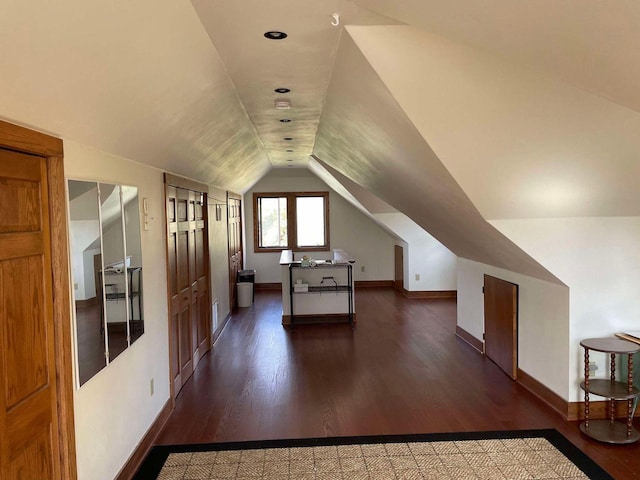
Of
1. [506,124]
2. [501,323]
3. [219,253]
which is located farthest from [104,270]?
[219,253]

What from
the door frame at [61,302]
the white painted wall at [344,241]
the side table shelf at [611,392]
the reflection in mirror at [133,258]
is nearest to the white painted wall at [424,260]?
the white painted wall at [344,241]

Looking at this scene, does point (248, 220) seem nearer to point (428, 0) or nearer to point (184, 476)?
point (184, 476)

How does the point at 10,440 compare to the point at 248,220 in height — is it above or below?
below

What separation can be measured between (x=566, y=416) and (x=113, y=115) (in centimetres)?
390

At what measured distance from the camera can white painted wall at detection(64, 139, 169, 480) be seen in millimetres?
2473

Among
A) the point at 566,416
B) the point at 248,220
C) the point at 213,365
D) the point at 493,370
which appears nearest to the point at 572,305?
the point at 566,416

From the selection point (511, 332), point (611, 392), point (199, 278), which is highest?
point (199, 278)

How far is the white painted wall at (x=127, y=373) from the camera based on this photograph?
2.47 metres

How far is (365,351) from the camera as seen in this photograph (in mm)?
5832

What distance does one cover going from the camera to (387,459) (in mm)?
3246

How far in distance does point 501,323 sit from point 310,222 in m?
6.32

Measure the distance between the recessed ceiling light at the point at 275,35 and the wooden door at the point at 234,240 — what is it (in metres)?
5.51

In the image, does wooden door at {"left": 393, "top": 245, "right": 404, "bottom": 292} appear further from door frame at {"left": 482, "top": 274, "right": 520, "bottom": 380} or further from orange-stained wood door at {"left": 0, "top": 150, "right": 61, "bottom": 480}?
orange-stained wood door at {"left": 0, "top": 150, "right": 61, "bottom": 480}

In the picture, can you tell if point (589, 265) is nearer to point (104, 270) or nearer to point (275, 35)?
point (275, 35)
